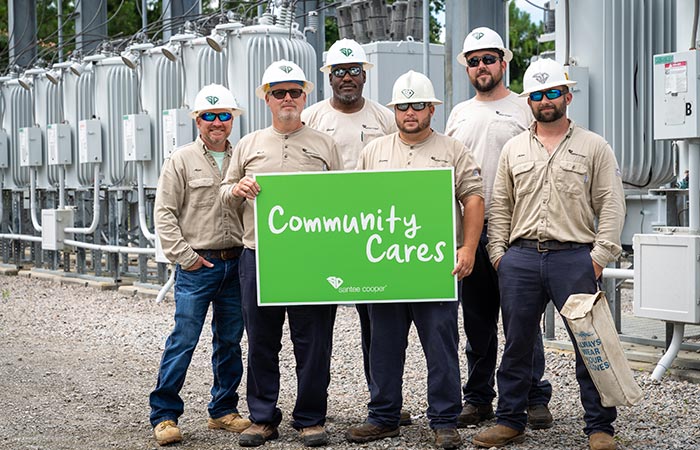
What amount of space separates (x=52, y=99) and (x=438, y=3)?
11.5m

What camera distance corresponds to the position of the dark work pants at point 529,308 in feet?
18.7

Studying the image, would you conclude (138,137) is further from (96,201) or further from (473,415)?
(473,415)

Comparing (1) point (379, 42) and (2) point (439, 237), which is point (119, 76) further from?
(2) point (439, 237)

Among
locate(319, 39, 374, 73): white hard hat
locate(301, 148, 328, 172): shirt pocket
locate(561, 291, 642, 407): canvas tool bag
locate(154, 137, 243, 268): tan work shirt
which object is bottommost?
locate(561, 291, 642, 407): canvas tool bag

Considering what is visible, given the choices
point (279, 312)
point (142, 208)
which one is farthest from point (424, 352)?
point (142, 208)

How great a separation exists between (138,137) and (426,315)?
28.2 feet

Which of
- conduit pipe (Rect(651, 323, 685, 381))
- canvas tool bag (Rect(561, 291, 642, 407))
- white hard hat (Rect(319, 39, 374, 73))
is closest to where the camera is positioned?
canvas tool bag (Rect(561, 291, 642, 407))

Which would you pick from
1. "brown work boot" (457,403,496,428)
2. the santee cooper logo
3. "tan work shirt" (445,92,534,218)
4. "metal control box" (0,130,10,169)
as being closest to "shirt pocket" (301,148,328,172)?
the santee cooper logo

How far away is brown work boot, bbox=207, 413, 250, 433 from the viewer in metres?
6.41

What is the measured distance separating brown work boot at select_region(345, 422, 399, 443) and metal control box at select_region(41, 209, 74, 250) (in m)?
10.5

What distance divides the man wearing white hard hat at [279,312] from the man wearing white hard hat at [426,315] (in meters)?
0.27

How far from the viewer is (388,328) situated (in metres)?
6.00

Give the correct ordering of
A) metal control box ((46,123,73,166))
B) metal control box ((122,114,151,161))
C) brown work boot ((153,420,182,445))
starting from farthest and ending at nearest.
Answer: metal control box ((46,123,73,166)) → metal control box ((122,114,151,161)) → brown work boot ((153,420,182,445))

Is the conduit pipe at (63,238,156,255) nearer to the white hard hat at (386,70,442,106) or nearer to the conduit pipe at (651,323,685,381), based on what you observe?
the conduit pipe at (651,323,685,381)
